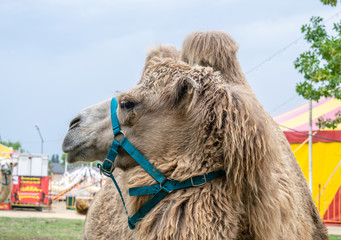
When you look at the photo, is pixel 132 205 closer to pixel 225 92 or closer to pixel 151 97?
pixel 151 97

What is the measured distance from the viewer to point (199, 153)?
2.41 metres

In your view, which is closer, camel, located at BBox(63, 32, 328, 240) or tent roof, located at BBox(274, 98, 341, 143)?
camel, located at BBox(63, 32, 328, 240)

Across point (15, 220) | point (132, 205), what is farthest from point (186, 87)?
point (15, 220)

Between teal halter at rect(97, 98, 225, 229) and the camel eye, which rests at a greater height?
the camel eye

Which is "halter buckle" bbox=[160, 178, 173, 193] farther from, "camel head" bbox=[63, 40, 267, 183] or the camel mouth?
the camel mouth

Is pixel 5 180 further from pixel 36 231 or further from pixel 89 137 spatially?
pixel 89 137

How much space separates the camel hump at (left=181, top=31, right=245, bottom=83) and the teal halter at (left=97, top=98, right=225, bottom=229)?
0.85 meters

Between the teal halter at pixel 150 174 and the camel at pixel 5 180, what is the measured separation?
11.7 metres

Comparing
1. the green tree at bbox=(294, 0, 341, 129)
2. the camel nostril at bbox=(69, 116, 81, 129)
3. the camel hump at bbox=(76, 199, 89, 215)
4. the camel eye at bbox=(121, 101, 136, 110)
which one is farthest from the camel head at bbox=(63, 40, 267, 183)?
the green tree at bbox=(294, 0, 341, 129)

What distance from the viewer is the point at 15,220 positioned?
16391mm

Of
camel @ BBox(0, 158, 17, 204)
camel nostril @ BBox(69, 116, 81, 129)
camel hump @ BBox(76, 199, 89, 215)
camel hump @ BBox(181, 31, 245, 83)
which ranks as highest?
camel hump @ BBox(181, 31, 245, 83)

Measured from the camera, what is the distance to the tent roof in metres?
14.5

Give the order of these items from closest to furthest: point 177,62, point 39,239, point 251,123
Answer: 1. point 251,123
2. point 177,62
3. point 39,239

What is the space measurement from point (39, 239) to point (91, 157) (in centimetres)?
974
